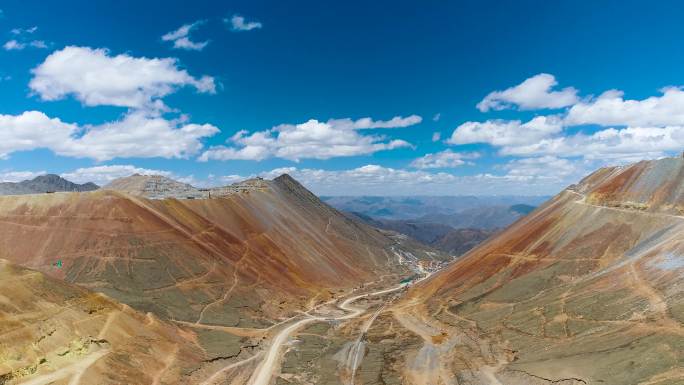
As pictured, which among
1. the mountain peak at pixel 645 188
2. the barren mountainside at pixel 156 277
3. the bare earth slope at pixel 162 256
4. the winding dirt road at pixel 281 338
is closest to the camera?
the barren mountainside at pixel 156 277

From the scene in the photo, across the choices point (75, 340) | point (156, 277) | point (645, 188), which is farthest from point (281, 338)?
point (645, 188)

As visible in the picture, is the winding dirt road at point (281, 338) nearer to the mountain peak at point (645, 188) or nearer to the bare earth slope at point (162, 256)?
the bare earth slope at point (162, 256)

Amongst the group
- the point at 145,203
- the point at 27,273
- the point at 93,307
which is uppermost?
the point at 145,203

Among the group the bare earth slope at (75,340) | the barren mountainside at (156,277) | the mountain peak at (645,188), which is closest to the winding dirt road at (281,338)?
the barren mountainside at (156,277)

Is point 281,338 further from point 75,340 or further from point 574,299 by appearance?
point 574,299

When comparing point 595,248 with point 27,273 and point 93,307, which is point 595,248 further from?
point 27,273

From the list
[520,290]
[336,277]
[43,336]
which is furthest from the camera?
[336,277]

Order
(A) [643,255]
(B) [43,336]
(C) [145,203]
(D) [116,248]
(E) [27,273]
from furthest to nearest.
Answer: (C) [145,203]
(D) [116,248]
(A) [643,255]
(E) [27,273]
(B) [43,336]

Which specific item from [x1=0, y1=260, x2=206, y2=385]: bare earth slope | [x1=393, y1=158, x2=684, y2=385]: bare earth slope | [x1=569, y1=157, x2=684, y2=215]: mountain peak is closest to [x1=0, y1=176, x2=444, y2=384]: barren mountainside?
[x1=0, y1=260, x2=206, y2=385]: bare earth slope

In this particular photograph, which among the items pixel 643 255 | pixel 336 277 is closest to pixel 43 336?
pixel 643 255

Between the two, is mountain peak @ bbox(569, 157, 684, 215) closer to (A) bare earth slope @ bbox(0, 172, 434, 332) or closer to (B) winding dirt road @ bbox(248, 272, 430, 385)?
(B) winding dirt road @ bbox(248, 272, 430, 385)
